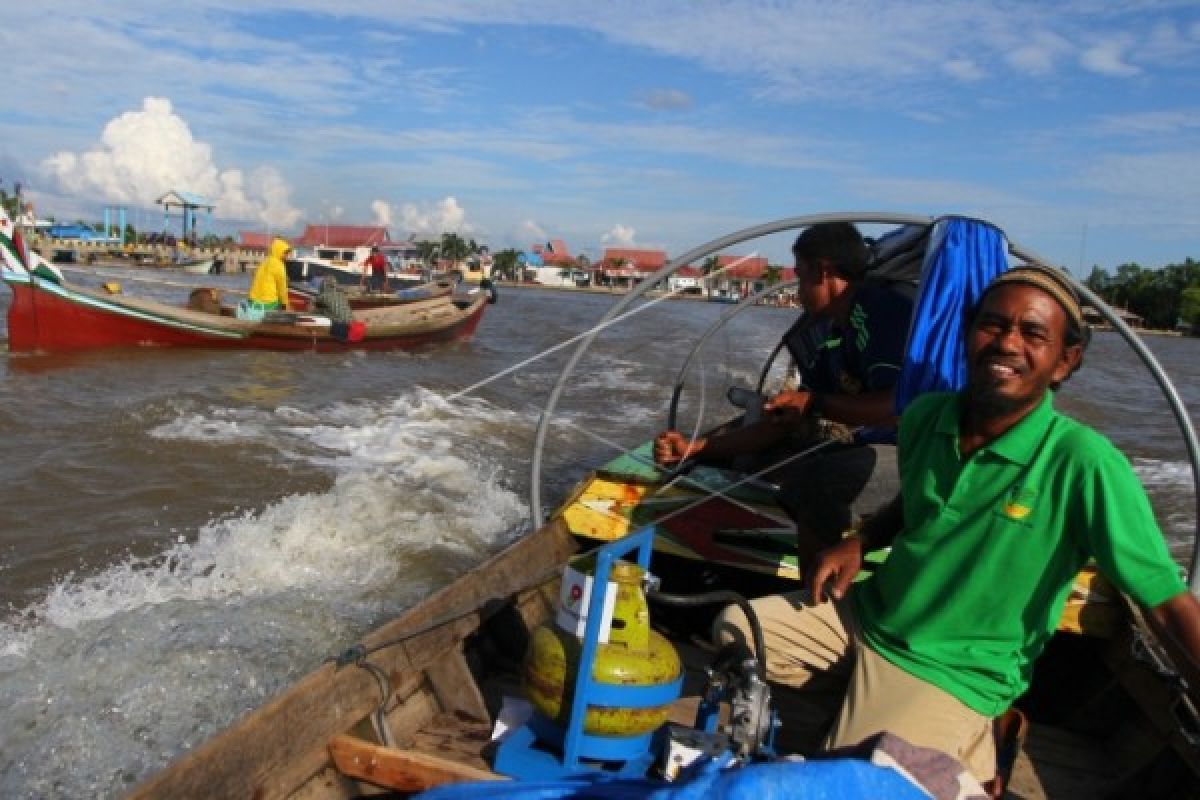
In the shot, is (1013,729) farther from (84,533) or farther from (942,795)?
(84,533)

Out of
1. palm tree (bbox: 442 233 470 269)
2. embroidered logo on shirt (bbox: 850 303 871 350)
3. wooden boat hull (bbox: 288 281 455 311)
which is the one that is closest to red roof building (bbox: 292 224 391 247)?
palm tree (bbox: 442 233 470 269)

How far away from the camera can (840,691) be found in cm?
303

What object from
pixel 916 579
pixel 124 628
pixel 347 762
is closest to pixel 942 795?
pixel 916 579

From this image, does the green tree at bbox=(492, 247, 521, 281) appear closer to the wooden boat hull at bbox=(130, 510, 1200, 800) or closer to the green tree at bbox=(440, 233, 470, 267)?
the green tree at bbox=(440, 233, 470, 267)

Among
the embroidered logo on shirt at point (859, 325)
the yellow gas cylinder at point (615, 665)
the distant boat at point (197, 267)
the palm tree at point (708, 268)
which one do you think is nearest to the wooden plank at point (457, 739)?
the yellow gas cylinder at point (615, 665)

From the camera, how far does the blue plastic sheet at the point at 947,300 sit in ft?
12.9

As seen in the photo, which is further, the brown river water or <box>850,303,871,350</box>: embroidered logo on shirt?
<box>850,303,871,350</box>: embroidered logo on shirt

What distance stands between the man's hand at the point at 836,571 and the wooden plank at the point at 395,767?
104 centimetres

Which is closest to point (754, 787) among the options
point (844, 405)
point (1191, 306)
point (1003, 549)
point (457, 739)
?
point (1003, 549)

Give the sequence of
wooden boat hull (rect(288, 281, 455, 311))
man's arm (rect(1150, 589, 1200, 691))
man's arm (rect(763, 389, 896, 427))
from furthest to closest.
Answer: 1. wooden boat hull (rect(288, 281, 455, 311))
2. man's arm (rect(763, 389, 896, 427))
3. man's arm (rect(1150, 589, 1200, 691))

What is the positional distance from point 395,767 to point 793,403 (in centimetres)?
253

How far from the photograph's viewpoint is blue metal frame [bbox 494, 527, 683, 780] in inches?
92.1

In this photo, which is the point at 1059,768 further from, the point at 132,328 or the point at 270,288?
the point at 270,288

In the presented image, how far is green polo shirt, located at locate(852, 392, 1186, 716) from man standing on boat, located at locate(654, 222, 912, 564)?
4.13 feet
